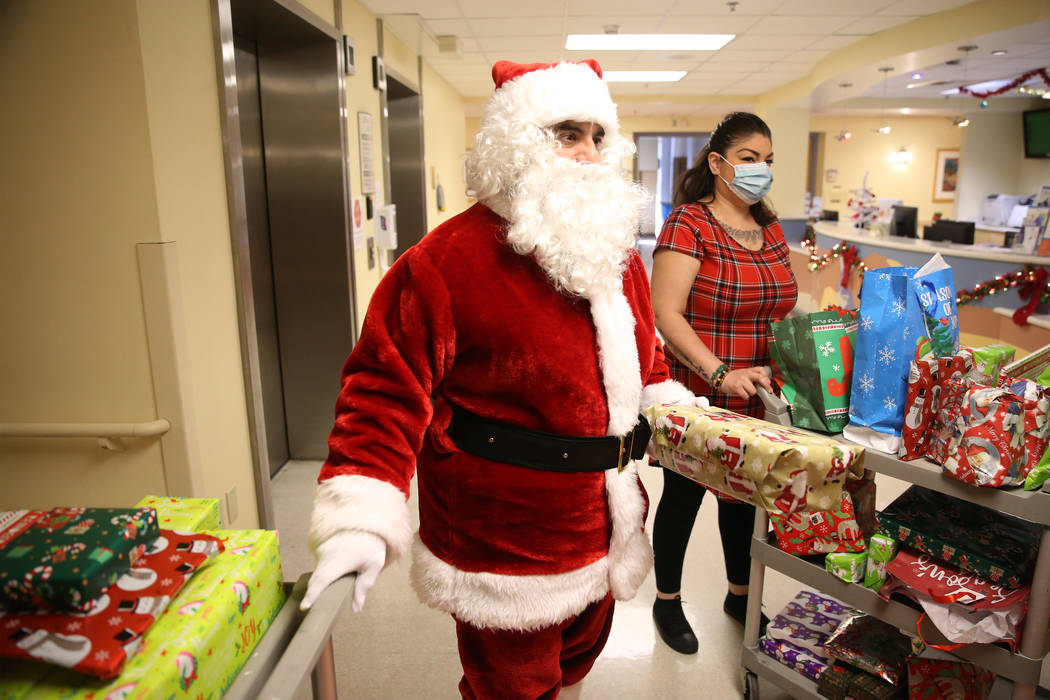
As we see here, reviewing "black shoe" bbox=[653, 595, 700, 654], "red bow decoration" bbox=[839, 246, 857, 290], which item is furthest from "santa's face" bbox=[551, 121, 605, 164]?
"red bow decoration" bbox=[839, 246, 857, 290]

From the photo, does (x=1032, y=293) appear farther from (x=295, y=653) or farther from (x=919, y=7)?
(x=295, y=653)

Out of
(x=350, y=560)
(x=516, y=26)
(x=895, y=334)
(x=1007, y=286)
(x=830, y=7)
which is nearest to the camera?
(x=350, y=560)

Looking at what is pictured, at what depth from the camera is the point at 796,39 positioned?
6223mm

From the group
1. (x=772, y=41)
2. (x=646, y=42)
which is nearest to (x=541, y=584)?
(x=646, y=42)

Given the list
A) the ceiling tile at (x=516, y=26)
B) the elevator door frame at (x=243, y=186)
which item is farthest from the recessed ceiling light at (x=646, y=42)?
the elevator door frame at (x=243, y=186)

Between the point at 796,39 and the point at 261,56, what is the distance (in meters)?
5.01

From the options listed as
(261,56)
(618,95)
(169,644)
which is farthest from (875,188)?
(169,644)

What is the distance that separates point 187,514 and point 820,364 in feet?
4.47

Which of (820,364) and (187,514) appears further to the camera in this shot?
(820,364)

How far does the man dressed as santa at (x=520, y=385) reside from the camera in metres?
1.18

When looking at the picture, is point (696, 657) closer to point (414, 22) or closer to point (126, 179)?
point (126, 179)

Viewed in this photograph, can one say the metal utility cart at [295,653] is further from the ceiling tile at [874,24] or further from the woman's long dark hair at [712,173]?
the ceiling tile at [874,24]

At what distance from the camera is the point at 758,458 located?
1256mm

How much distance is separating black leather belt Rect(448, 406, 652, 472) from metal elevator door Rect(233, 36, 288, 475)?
2155 millimetres
